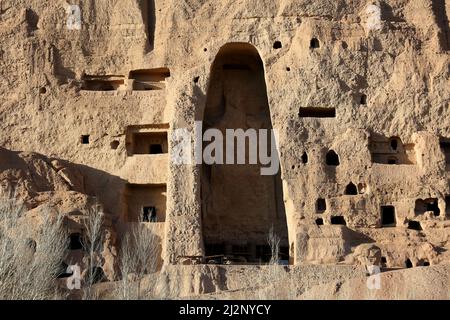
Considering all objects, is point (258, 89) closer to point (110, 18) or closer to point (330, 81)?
point (330, 81)

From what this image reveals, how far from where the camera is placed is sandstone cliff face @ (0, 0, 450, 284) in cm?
2633

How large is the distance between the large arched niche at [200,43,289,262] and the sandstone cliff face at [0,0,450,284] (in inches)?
3.4

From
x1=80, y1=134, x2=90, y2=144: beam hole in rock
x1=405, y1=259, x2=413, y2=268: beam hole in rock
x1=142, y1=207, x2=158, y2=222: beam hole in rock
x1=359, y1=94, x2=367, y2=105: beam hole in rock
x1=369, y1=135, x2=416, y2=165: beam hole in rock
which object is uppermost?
x1=359, y1=94, x2=367, y2=105: beam hole in rock

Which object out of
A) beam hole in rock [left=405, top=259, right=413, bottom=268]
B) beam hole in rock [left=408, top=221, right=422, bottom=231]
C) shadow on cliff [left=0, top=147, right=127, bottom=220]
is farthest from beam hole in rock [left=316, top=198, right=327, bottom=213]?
shadow on cliff [left=0, top=147, right=127, bottom=220]

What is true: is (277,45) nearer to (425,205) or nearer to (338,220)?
(338,220)

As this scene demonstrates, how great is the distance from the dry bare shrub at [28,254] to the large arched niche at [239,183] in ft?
18.0

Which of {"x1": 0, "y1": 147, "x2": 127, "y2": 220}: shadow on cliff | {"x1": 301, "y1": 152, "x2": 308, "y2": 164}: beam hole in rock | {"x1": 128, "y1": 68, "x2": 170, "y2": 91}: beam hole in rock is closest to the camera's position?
{"x1": 0, "y1": 147, "x2": 127, "y2": 220}: shadow on cliff

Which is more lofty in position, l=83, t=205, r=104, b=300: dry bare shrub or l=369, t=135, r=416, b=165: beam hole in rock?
l=369, t=135, r=416, b=165: beam hole in rock

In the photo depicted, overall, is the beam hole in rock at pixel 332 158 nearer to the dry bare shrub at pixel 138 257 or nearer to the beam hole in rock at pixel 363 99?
the beam hole in rock at pixel 363 99

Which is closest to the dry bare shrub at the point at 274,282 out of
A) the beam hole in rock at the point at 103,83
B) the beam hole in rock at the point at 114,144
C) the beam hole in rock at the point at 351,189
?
A: the beam hole in rock at the point at 351,189

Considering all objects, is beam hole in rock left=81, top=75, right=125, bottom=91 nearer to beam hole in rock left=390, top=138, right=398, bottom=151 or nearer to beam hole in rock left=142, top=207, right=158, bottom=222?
beam hole in rock left=142, top=207, right=158, bottom=222

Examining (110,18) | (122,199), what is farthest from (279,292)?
(110,18)
